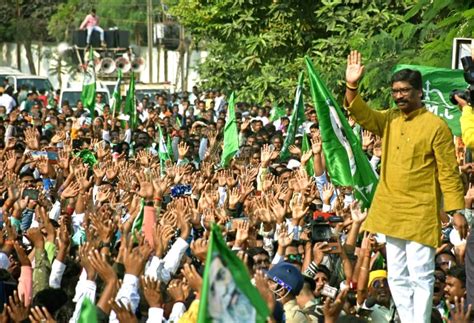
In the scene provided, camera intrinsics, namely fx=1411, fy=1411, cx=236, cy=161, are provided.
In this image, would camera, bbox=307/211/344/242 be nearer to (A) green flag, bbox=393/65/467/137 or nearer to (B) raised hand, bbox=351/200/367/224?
(B) raised hand, bbox=351/200/367/224

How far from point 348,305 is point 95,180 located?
6.34 metres

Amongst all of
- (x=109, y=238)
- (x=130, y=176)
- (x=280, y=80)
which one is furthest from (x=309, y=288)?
(x=280, y=80)

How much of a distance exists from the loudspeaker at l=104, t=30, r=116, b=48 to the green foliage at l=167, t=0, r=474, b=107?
1610 centimetres

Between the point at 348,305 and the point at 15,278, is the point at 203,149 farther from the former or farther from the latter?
the point at 348,305

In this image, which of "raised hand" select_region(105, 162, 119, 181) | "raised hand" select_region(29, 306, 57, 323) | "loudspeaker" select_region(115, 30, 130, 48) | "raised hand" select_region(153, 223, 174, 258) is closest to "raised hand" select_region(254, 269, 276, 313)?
"raised hand" select_region(29, 306, 57, 323)

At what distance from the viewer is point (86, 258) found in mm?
8656

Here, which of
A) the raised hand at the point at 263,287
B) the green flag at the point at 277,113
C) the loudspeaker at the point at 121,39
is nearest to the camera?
the raised hand at the point at 263,287

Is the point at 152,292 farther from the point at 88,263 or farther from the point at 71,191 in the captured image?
the point at 71,191

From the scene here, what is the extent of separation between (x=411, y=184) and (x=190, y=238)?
2.73 metres

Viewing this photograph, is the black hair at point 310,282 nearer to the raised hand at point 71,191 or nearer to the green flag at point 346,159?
the green flag at point 346,159

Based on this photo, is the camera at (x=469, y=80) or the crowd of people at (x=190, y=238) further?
→ the crowd of people at (x=190, y=238)

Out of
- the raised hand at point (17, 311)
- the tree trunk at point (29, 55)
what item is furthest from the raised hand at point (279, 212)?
the tree trunk at point (29, 55)

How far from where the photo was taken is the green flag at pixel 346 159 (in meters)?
9.95

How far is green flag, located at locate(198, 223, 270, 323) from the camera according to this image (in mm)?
5605
